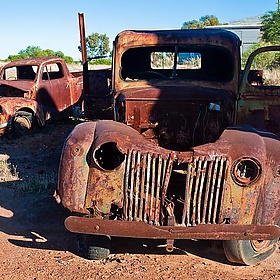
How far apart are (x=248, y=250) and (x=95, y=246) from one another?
4.18 feet

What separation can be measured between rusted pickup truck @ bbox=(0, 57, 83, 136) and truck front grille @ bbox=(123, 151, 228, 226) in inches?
247

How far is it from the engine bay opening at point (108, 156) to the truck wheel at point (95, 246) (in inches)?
24.3

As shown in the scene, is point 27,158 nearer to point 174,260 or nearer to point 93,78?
point 93,78

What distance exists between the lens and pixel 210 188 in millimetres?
3643

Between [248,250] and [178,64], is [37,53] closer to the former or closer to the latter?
[178,64]

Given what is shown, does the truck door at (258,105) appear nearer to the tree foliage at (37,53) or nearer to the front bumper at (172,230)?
the front bumper at (172,230)

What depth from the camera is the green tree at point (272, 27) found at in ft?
82.8

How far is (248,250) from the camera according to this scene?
3939mm

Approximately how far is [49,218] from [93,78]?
11.3ft

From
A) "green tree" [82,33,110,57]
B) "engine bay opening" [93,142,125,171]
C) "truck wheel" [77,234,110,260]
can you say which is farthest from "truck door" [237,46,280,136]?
"green tree" [82,33,110,57]

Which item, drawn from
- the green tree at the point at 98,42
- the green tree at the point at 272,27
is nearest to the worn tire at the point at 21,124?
the green tree at the point at 272,27

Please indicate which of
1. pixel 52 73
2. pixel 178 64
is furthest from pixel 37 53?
pixel 178 64

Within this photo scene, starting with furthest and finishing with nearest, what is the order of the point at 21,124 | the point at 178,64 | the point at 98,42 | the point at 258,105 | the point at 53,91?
the point at 98,42 → the point at 53,91 → the point at 21,124 → the point at 178,64 → the point at 258,105

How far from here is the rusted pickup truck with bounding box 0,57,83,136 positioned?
9625mm
